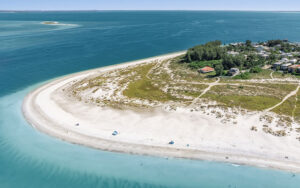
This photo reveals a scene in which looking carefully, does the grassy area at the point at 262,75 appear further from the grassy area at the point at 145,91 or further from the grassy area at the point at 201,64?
the grassy area at the point at 145,91

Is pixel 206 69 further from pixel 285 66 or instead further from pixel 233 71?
pixel 285 66

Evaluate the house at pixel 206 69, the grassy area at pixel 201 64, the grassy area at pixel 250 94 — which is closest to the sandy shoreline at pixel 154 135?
the grassy area at pixel 250 94

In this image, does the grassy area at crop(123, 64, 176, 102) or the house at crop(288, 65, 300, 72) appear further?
the house at crop(288, 65, 300, 72)

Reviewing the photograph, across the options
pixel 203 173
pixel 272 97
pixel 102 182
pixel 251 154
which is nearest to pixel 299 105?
pixel 272 97

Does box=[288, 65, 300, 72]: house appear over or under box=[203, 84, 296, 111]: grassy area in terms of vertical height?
over

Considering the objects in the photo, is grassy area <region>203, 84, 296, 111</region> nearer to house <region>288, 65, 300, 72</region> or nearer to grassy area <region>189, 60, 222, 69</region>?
house <region>288, 65, 300, 72</region>

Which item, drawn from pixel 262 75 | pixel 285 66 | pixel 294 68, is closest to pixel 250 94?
pixel 262 75

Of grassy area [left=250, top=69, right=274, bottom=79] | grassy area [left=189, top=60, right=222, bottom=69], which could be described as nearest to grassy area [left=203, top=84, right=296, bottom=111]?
grassy area [left=250, top=69, right=274, bottom=79]

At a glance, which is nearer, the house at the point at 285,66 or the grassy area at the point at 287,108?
the grassy area at the point at 287,108
